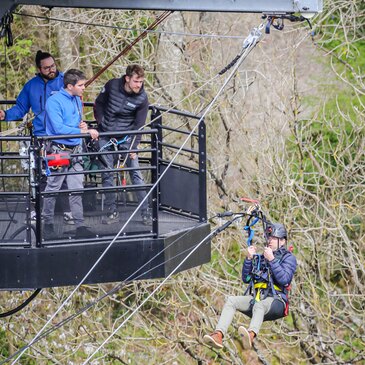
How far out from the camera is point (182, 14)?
2534 centimetres

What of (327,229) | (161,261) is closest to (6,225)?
(161,261)

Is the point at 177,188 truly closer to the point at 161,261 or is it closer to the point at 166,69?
the point at 161,261

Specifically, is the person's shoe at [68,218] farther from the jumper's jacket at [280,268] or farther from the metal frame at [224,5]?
the metal frame at [224,5]

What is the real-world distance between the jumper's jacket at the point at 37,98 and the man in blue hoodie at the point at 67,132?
75cm

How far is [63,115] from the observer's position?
13.7 m

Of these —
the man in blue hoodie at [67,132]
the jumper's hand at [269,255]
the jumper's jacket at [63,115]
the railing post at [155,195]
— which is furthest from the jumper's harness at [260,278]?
the jumper's jacket at [63,115]

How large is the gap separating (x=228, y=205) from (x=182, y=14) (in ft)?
13.0

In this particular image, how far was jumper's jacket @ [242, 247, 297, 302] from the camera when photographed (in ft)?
44.7

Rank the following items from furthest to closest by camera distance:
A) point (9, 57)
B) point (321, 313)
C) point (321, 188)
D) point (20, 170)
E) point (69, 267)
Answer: point (9, 57)
point (321, 188)
point (321, 313)
point (20, 170)
point (69, 267)

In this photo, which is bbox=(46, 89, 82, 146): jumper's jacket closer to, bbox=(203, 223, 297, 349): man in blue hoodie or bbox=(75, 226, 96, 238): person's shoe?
bbox=(75, 226, 96, 238): person's shoe

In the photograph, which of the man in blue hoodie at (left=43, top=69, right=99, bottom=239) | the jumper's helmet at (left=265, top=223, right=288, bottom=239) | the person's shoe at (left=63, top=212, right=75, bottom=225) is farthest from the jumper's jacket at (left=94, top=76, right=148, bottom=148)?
the jumper's helmet at (left=265, top=223, right=288, bottom=239)

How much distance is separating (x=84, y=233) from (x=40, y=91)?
6.78ft

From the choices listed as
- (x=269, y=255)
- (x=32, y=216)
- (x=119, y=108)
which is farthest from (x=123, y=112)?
(x=269, y=255)

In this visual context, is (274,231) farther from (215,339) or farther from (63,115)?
(63,115)
